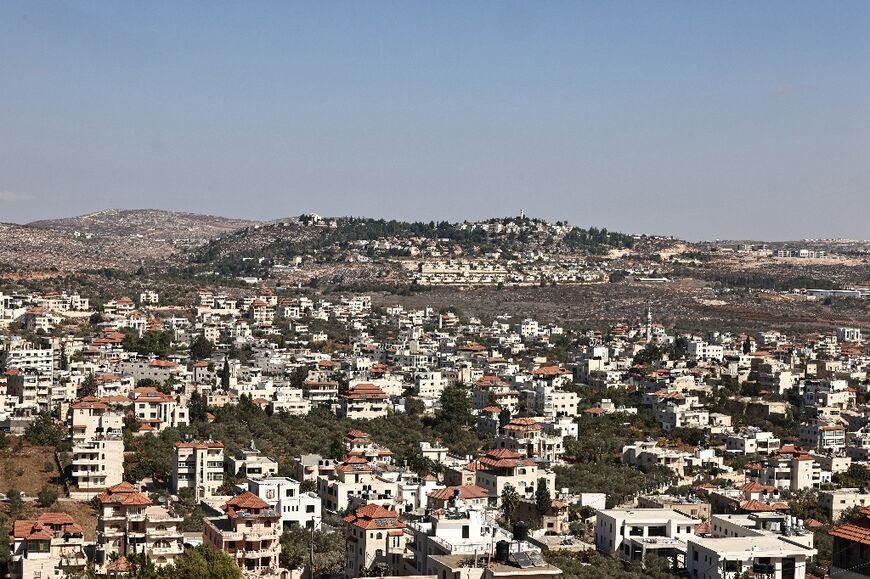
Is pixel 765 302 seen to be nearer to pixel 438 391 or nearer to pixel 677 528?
pixel 438 391

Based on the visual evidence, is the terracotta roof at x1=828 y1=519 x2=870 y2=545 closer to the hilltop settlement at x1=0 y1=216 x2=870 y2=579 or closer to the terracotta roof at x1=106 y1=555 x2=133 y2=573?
the hilltop settlement at x1=0 y1=216 x2=870 y2=579

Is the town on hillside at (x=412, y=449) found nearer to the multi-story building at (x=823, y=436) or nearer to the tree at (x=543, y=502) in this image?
the multi-story building at (x=823, y=436)

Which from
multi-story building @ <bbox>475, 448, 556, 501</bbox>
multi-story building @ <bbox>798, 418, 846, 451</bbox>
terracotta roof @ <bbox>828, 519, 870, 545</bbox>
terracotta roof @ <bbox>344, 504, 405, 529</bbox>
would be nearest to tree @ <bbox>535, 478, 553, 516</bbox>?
multi-story building @ <bbox>475, 448, 556, 501</bbox>

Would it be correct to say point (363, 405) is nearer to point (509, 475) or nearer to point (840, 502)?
point (509, 475)

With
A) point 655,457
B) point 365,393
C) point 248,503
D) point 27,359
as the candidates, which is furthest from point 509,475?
point 27,359

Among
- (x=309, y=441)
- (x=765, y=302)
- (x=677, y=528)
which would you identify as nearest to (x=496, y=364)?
(x=309, y=441)

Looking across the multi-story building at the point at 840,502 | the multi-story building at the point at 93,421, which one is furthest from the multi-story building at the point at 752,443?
the multi-story building at the point at 93,421
